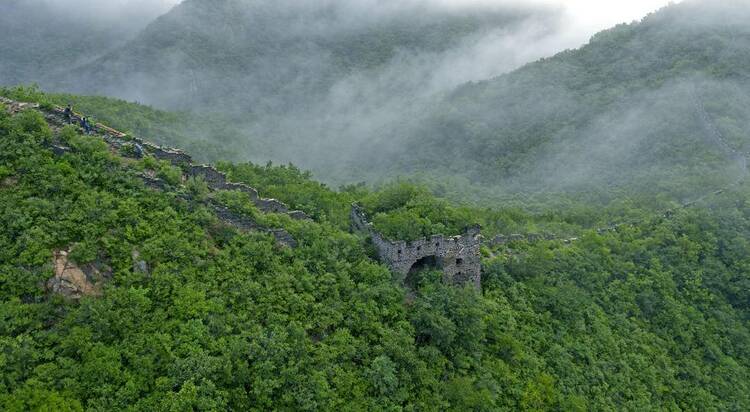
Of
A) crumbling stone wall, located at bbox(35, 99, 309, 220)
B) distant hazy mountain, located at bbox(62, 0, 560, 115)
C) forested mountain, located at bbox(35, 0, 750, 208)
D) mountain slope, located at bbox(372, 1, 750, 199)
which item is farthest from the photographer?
distant hazy mountain, located at bbox(62, 0, 560, 115)

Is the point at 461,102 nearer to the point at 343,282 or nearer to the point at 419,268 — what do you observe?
the point at 419,268

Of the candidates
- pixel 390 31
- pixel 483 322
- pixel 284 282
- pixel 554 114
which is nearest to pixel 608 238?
pixel 483 322

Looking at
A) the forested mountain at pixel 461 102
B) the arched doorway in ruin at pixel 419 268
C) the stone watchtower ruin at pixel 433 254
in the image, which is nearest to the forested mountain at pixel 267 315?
the arched doorway in ruin at pixel 419 268

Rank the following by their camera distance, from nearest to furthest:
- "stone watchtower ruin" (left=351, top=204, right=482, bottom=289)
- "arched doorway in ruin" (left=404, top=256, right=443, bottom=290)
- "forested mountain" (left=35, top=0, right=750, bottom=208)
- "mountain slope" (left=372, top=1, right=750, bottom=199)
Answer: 1. "stone watchtower ruin" (left=351, top=204, right=482, bottom=289)
2. "arched doorway in ruin" (left=404, top=256, right=443, bottom=290)
3. "mountain slope" (left=372, top=1, right=750, bottom=199)
4. "forested mountain" (left=35, top=0, right=750, bottom=208)

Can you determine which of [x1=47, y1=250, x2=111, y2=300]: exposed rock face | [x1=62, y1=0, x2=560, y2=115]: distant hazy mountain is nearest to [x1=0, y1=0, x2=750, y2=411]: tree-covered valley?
[x1=47, y1=250, x2=111, y2=300]: exposed rock face

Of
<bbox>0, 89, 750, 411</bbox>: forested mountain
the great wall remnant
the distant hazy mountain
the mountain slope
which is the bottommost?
<bbox>0, 89, 750, 411</bbox>: forested mountain

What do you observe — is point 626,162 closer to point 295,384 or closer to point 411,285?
point 411,285

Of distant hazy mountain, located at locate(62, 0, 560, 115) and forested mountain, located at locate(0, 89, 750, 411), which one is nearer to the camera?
forested mountain, located at locate(0, 89, 750, 411)

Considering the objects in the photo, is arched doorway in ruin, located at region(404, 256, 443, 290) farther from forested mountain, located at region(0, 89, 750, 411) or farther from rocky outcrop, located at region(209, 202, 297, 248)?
rocky outcrop, located at region(209, 202, 297, 248)

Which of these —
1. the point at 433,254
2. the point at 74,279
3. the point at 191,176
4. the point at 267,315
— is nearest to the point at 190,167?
the point at 191,176
